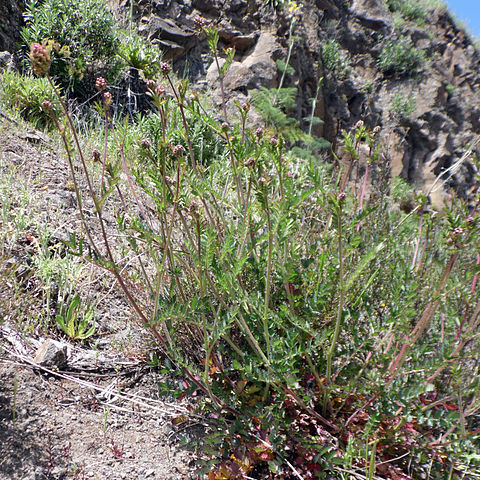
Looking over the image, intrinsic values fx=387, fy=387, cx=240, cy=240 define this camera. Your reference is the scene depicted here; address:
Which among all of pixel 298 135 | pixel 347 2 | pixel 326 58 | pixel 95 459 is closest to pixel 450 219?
pixel 95 459

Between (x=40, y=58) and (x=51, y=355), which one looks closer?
(x=40, y=58)

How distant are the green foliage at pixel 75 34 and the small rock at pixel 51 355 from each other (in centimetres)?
405

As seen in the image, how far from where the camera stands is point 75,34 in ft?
16.9

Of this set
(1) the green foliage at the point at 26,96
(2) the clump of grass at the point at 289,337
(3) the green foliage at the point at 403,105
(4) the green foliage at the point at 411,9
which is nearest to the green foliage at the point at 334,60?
(3) the green foliage at the point at 403,105

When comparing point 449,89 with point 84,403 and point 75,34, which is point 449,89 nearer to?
point 75,34

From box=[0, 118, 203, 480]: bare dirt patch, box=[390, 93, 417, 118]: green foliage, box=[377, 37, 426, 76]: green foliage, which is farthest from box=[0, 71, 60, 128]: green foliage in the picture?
box=[377, 37, 426, 76]: green foliage

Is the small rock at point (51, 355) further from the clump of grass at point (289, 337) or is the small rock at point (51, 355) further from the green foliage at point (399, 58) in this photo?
the green foliage at point (399, 58)

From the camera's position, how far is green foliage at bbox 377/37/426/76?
37.9 feet

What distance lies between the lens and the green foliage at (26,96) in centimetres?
400

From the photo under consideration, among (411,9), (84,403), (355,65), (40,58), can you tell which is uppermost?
(411,9)

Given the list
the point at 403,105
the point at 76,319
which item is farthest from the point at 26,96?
the point at 403,105

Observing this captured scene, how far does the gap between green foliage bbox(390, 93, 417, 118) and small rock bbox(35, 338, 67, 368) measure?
10970 mm

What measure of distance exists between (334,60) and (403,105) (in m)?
2.41

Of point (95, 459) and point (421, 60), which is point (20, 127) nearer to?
point (95, 459)
